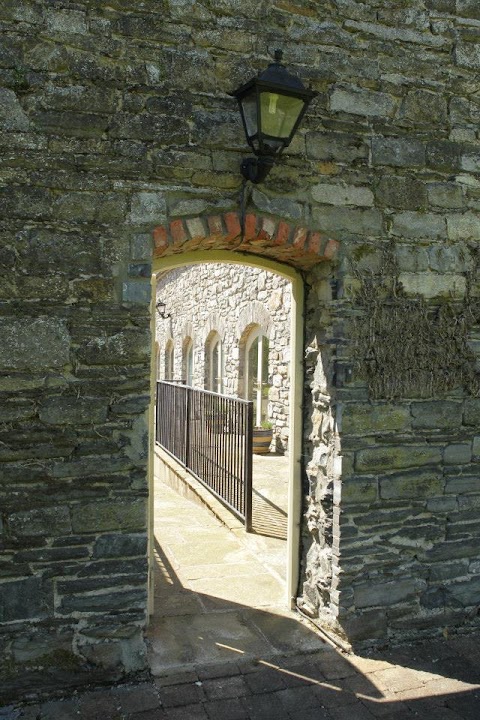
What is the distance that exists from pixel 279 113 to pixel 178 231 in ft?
2.71

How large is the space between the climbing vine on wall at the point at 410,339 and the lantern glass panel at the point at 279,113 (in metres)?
1.01

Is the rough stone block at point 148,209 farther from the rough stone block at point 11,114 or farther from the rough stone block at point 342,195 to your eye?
the rough stone block at point 342,195

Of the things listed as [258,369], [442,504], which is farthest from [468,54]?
[258,369]

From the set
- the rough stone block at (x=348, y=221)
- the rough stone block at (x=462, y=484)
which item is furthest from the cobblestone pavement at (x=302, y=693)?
the rough stone block at (x=348, y=221)

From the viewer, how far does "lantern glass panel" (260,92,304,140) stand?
10.1 feet

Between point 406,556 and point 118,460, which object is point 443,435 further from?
point 118,460

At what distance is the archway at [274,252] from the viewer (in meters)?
3.41

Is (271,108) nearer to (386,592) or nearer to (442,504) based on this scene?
(442,504)

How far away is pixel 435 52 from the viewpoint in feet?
12.5

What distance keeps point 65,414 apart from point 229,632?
181cm

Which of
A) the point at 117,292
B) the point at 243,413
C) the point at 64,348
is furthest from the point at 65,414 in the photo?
the point at 243,413

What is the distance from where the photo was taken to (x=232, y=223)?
11.3 feet

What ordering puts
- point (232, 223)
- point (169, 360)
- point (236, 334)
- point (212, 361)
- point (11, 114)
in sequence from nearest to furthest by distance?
point (11, 114), point (232, 223), point (236, 334), point (212, 361), point (169, 360)

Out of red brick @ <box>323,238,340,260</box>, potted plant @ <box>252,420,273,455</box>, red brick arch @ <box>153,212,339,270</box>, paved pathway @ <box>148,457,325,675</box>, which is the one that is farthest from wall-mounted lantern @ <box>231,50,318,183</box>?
potted plant @ <box>252,420,273,455</box>
